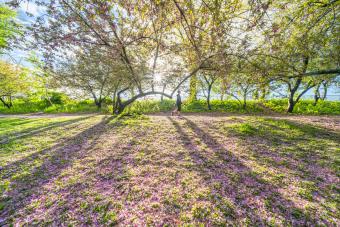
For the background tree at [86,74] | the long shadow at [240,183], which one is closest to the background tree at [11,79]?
the background tree at [86,74]

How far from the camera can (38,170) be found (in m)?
3.11

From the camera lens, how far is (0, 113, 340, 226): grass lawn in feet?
6.40

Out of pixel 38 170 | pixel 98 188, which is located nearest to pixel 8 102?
pixel 38 170

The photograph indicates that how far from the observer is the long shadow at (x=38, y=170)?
2225 millimetres

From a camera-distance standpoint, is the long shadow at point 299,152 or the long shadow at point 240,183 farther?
the long shadow at point 299,152

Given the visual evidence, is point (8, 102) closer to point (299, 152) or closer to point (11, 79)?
point (11, 79)

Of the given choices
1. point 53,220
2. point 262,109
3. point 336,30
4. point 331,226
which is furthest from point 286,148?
point 262,109

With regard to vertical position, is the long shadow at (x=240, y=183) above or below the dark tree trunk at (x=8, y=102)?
below

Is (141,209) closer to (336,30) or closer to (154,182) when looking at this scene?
(154,182)

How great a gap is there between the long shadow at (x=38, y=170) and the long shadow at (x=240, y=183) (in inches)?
123

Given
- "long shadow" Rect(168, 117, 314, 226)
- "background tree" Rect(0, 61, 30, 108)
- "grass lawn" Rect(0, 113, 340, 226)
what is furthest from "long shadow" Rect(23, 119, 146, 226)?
"background tree" Rect(0, 61, 30, 108)

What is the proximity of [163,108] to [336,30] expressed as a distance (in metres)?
13.5

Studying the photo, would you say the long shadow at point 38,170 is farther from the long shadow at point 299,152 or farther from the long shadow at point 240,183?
the long shadow at point 299,152

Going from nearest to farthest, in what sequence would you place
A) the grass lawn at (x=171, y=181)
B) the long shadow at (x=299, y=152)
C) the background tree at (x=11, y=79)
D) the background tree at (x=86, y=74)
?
the grass lawn at (x=171, y=181)
the long shadow at (x=299, y=152)
the background tree at (x=86, y=74)
the background tree at (x=11, y=79)
